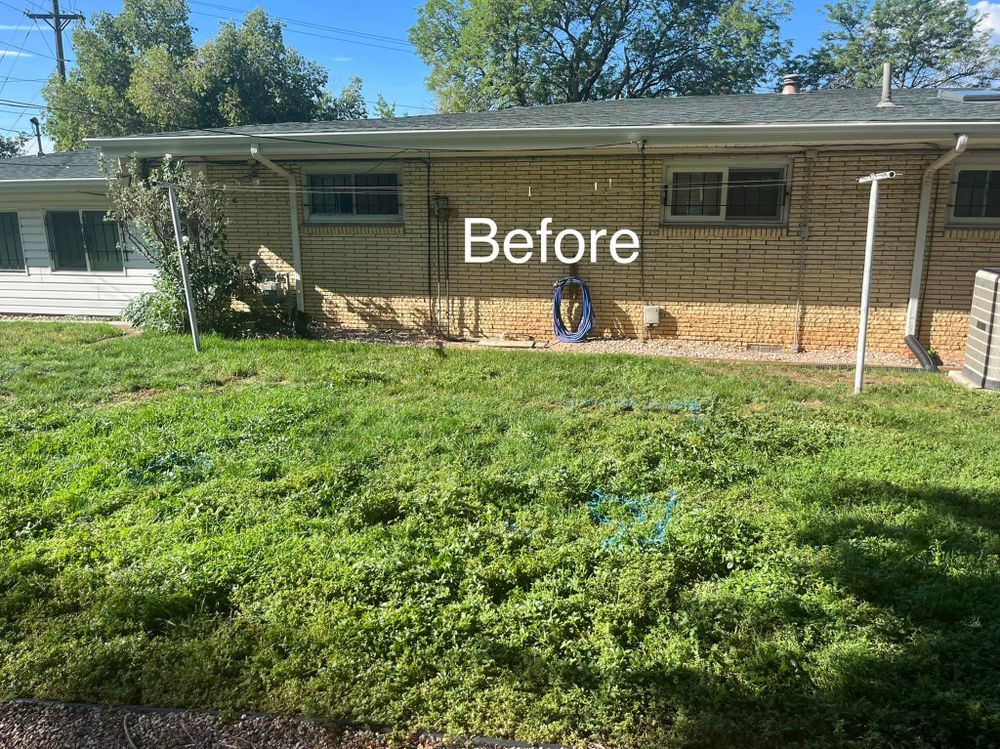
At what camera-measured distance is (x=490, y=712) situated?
91.8 inches

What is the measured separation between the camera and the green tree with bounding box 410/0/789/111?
2666 centimetres

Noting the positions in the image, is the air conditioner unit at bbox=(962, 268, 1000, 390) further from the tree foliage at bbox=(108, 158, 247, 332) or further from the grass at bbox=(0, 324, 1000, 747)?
the tree foliage at bbox=(108, 158, 247, 332)

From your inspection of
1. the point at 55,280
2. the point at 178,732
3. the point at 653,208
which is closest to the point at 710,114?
the point at 653,208

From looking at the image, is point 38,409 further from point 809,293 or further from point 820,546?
point 809,293

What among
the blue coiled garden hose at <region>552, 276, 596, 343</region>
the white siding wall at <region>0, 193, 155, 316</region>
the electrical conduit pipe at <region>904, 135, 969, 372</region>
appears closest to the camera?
the electrical conduit pipe at <region>904, 135, 969, 372</region>

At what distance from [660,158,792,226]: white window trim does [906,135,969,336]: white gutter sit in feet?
4.95

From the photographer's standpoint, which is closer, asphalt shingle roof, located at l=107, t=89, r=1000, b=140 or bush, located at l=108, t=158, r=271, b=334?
asphalt shingle roof, located at l=107, t=89, r=1000, b=140

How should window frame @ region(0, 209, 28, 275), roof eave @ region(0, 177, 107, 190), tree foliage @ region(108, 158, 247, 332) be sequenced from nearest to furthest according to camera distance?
1. tree foliage @ region(108, 158, 247, 332)
2. roof eave @ region(0, 177, 107, 190)
3. window frame @ region(0, 209, 28, 275)

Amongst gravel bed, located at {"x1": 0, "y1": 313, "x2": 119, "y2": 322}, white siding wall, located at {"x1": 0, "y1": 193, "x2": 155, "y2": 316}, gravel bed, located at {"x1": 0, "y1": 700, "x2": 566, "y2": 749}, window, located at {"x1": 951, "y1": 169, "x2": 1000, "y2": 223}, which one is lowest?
gravel bed, located at {"x1": 0, "y1": 700, "x2": 566, "y2": 749}

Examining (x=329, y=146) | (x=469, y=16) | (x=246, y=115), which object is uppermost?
(x=469, y=16)

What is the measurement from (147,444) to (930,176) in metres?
8.82

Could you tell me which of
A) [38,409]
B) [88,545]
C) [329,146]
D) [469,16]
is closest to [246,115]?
[469,16]

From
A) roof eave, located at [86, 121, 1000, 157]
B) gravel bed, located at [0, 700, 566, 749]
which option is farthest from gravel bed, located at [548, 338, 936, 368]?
gravel bed, located at [0, 700, 566, 749]

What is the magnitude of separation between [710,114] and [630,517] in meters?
7.01
